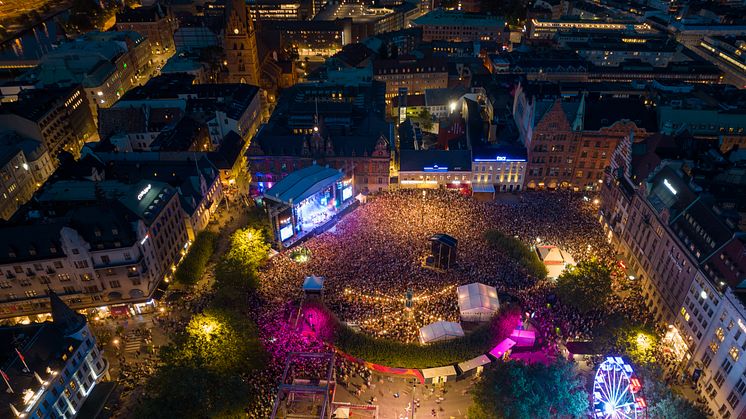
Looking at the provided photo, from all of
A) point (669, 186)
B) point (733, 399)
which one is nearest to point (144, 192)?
point (669, 186)

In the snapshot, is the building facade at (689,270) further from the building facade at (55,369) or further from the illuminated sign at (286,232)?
the building facade at (55,369)

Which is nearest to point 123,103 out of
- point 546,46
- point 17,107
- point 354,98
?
point 17,107

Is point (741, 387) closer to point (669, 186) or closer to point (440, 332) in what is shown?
point (669, 186)

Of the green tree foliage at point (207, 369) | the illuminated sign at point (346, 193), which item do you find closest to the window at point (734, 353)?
the green tree foliage at point (207, 369)

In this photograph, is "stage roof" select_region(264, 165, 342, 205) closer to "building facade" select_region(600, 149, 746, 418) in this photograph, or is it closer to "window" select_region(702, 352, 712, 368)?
"building facade" select_region(600, 149, 746, 418)

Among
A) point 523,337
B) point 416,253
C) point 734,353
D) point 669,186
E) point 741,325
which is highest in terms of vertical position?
point 669,186

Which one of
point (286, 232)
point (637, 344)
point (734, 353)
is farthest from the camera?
point (286, 232)
